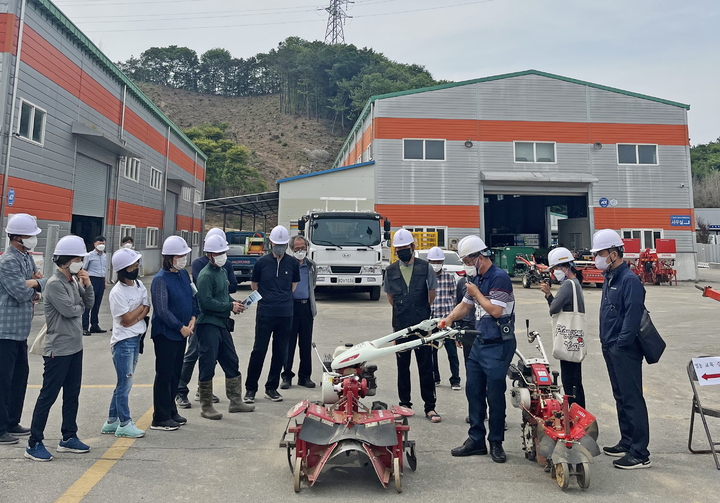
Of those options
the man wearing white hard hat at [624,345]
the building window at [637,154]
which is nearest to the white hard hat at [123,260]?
the man wearing white hard hat at [624,345]

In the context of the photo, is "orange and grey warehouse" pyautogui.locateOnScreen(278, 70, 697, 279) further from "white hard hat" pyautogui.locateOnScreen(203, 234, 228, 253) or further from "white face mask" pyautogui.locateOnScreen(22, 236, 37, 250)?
"white face mask" pyautogui.locateOnScreen(22, 236, 37, 250)

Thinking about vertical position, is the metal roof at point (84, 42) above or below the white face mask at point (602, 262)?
above

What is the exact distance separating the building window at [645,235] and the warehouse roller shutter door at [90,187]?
82.6 feet

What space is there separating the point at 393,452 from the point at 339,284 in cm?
1083

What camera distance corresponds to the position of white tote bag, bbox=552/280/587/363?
183 inches

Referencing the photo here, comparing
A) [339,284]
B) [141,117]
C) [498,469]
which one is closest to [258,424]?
[498,469]

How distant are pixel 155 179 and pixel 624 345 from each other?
2718 centimetres

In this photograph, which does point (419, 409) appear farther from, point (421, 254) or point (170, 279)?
point (421, 254)

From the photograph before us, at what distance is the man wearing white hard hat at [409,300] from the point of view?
16.8 feet

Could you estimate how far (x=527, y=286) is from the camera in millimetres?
21266

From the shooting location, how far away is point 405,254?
5340 mm

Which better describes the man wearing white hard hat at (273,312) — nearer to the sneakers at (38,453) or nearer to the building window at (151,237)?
the sneakers at (38,453)

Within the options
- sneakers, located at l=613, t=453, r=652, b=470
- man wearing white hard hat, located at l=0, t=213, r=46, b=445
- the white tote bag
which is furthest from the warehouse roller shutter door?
sneakers, located at l=613, t=453, r=652, b=470

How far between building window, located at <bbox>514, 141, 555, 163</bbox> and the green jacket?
72.1 ft
